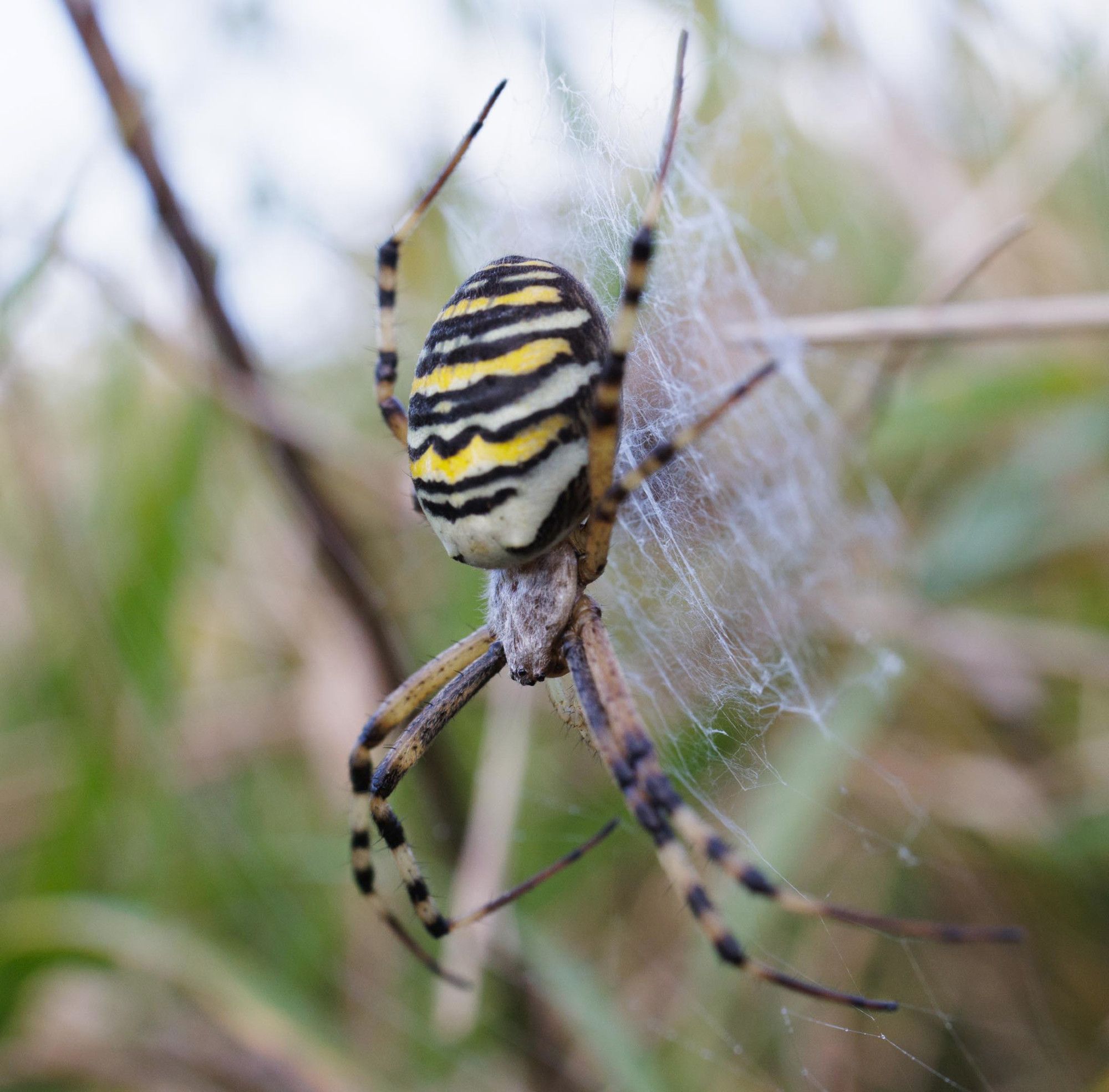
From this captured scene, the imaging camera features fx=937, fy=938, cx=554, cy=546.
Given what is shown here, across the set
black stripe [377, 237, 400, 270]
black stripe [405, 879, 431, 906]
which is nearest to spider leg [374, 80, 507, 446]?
black stripe [377, 237, 400, 270]

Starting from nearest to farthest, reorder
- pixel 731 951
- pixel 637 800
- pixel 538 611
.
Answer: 1. pixel 731 951
2. pixel 637 800
3. pixel 538 611

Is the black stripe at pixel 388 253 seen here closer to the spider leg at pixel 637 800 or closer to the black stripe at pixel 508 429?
the black stripe at pixel 508 429

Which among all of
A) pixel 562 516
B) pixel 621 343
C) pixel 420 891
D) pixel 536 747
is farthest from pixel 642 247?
pixel 536 747

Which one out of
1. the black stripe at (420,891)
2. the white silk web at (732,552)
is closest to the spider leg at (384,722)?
the black stripe at (420,891)

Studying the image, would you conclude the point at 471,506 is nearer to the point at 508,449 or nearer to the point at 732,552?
the point at 508,449

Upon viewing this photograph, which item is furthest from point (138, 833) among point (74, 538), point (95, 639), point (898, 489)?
point (898, 489)

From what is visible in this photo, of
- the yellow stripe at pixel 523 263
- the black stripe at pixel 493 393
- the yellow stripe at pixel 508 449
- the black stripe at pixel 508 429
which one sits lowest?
the yellow stripe at pixel 508 449

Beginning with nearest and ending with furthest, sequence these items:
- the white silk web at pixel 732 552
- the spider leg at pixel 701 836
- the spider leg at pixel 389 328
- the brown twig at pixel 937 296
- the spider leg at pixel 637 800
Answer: the spider leg at pixel 701 836 → the spider leg at pixel 637 800 → the white silk web at pixel 732 552 → the spider leg at pixel 389 328 → the brown twig at pixel 937 296
